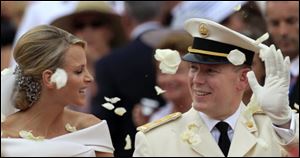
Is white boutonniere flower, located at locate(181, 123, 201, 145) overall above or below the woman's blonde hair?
below

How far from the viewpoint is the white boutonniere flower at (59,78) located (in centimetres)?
668

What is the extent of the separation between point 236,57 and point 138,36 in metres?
3.33

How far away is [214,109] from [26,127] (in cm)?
104

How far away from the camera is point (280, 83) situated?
6672 millimetres

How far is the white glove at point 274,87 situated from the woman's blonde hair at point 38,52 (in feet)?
3.36

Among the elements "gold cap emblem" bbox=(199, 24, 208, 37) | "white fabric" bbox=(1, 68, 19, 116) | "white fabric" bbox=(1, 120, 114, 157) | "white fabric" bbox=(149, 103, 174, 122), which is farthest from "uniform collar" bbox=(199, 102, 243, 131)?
"white fabric" bbox=(149, 103, 174, 122)

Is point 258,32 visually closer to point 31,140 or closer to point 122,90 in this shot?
point 122,90

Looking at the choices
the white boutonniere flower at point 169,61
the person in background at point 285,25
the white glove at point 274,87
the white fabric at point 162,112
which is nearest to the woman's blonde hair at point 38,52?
the white boutonniere flower at point 169,61

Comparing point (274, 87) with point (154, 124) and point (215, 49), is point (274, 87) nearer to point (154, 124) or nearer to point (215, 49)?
point (215, 49)

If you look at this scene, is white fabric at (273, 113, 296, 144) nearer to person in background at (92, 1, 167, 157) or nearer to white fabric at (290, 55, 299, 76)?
white fabric at (290, 55, 299, 76)

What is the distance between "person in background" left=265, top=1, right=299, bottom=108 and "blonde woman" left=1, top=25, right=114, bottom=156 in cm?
269

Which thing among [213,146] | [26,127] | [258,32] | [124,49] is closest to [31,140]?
[26,127]

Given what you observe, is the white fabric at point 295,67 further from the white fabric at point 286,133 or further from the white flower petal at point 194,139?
the white flower petal at point 194,139

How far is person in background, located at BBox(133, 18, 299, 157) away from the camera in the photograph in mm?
6656
